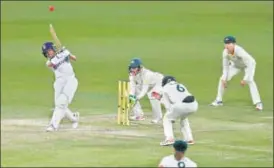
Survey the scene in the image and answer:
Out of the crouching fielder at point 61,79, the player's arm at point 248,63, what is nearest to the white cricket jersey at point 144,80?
the crouching fielder at point 61,79

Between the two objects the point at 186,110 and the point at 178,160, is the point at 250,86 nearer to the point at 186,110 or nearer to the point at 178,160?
the point at 186,110

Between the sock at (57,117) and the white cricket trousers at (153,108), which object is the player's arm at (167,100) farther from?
the sock at (57,117)

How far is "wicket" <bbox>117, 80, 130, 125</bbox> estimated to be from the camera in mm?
17672

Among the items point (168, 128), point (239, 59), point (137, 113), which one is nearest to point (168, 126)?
point (168, 128)

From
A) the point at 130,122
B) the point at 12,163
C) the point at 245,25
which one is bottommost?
the point at 12,163

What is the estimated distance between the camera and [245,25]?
112 ft

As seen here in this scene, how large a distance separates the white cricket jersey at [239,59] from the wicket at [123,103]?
2550mm

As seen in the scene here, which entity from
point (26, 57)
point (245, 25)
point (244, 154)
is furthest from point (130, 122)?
point (245, 25)

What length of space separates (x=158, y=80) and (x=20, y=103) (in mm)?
4181

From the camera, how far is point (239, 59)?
770 inches

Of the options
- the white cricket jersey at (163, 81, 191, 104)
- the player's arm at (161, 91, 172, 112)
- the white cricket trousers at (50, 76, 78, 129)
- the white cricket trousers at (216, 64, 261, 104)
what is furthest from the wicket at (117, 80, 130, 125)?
the white cricket trousers at (216, 64, 261, 104)

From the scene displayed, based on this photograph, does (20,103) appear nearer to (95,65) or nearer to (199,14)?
(95,65)

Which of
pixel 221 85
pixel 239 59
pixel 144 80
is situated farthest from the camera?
pixel 221 85

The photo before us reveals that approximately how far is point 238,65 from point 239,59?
0.23 m
